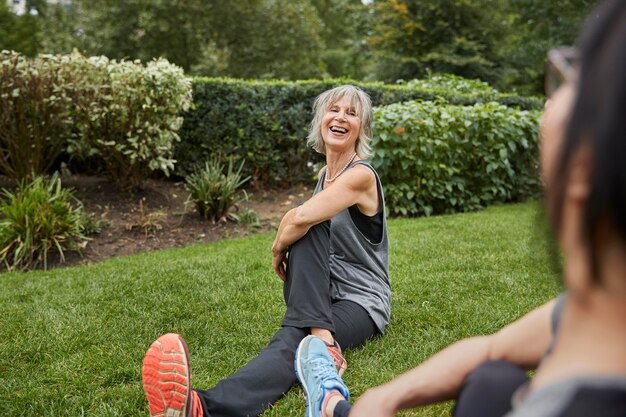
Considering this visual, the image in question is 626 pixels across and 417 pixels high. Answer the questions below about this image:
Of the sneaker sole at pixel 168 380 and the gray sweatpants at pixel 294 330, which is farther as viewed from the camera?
the gray sweatpants at pixel 294 330

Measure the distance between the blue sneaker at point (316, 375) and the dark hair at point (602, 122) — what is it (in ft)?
4.77

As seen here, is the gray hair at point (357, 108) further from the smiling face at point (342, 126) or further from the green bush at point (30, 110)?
the green bush at point (30, 110)

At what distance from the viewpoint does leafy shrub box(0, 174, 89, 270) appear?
5.12m

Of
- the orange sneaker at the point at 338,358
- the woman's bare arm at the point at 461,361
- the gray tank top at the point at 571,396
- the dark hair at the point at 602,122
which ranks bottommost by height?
the orange sneaker at the point at 338,358

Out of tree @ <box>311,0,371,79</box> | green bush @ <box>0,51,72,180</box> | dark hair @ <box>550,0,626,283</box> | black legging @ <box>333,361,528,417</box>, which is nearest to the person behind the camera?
dark hair @ <box>550,0,626,283</box>

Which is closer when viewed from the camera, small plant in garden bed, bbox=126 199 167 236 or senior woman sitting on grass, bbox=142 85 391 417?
senior woman sitting on grass, bbox=142 85 391 417

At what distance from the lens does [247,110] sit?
7.94m

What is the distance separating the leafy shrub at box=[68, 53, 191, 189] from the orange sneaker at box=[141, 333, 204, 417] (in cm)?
504

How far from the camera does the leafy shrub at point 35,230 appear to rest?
512cm

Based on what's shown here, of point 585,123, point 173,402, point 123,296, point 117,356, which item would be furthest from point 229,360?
point 585,123

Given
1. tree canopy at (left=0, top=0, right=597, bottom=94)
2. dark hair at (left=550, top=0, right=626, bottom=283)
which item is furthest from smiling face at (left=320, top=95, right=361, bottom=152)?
tree canopy at (left=0, top=0, right=597, bottom=94)

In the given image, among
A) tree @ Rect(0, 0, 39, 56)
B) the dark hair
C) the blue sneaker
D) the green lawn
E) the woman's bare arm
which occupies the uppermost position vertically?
tree @ Rect(0, 0, 39, 56)

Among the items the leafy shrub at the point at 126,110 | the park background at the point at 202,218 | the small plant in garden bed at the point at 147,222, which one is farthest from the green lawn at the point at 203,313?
the leafy shrub at the point at 126,110

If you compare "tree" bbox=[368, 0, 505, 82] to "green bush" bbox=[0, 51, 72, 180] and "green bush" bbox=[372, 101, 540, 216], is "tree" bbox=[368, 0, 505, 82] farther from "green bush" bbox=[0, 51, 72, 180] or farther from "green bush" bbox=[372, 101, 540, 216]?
"green bush" bbox=[0, 51, 72, 180]
